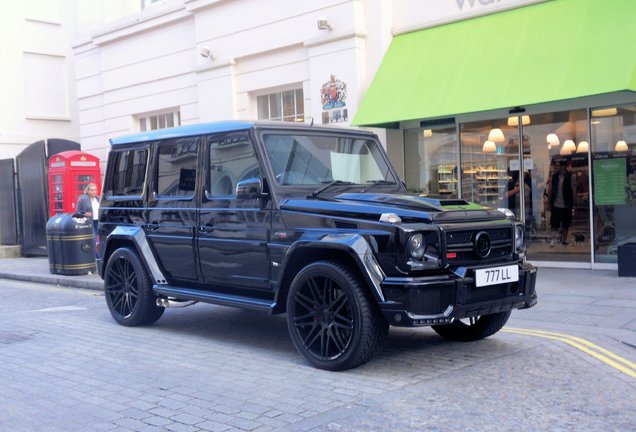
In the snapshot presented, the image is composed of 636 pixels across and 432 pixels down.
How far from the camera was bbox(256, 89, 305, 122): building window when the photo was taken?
15.0m

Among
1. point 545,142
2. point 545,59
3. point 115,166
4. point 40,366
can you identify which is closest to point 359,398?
point 40,366

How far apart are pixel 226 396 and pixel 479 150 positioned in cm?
886

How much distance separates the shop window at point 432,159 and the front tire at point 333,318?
7.71 metres

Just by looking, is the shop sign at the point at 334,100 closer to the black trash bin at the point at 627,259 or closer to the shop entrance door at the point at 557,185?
the shop entrance door at the point at 557,185

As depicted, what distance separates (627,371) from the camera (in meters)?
5.71

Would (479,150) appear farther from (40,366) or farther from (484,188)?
(40,366)

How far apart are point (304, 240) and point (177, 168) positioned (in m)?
2.17

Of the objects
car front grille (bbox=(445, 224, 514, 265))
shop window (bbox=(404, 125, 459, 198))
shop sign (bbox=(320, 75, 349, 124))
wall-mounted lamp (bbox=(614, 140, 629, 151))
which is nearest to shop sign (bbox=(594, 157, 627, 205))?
wall-mounted lamp (bbox=(614, 140, 629, 151))

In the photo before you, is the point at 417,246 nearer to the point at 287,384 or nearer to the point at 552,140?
the point at 287,384

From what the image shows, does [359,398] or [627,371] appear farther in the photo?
[627,371]

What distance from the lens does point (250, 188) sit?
20.6 ft

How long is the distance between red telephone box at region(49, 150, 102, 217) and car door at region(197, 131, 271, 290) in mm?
9376

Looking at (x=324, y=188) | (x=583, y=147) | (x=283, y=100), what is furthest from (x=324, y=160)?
(x=283, y=100)

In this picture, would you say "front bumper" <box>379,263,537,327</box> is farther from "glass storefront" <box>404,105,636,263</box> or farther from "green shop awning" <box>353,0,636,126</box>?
"glass storefront" <box>404,105,636,263</box>
